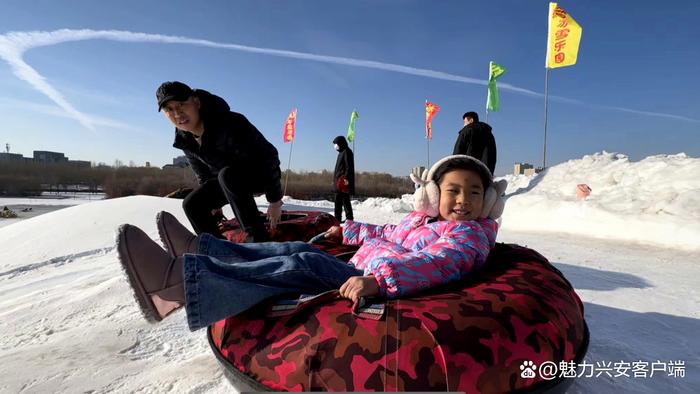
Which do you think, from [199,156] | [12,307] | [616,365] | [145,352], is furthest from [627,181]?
[12,307]

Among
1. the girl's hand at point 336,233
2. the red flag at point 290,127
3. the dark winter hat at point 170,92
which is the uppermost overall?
the red flag at point 290,127

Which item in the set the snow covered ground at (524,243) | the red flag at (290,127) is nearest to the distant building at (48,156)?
the red flag at (290,127)

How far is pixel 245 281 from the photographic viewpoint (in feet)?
4.39

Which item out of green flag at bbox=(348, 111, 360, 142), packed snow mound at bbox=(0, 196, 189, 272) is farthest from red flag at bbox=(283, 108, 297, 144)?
packed snow mound at bbox=(0, 196, 189, 272)

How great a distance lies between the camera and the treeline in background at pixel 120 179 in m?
27.8

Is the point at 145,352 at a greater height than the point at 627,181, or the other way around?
the point at 627,181

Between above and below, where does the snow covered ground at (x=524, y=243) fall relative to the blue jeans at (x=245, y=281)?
below

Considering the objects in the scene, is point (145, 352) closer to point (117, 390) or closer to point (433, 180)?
point (117, 390)

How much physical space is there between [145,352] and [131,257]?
683 millimetres

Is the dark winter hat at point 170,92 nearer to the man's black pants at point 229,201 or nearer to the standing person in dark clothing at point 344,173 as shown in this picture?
the man's black pants at point 229,201

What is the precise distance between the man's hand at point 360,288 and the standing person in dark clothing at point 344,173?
577cm

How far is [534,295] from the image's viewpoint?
1.31m

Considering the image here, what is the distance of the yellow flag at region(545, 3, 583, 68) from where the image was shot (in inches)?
340

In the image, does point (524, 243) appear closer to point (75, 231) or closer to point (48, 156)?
point (75, 231)
